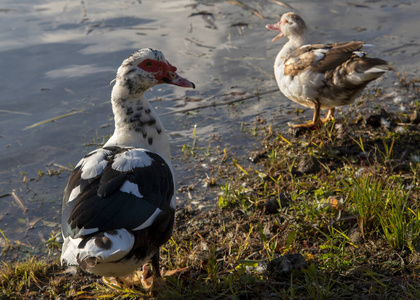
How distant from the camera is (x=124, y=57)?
20.9 ft

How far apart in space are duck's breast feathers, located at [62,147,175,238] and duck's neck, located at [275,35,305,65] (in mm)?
2639

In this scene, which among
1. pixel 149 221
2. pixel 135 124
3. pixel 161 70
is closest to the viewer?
pixel 149 221

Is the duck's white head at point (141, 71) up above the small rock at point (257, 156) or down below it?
above

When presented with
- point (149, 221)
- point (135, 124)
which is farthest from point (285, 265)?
point (135, 124)

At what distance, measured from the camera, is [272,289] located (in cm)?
256

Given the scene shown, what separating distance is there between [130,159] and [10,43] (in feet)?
16.3

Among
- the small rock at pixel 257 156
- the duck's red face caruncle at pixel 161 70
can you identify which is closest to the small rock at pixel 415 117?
the small rock at pixel 257 156

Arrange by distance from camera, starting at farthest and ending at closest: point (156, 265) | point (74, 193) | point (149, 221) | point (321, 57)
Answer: point (321, 57) < point (156, 265) < point (74, 193) < point (149, 221)

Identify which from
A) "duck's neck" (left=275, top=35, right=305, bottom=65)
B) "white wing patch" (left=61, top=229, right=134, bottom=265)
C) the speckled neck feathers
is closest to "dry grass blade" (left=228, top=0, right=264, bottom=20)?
"duck's neck" (left=275, top=35, right=305, bottom=65)

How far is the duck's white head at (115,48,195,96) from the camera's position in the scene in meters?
3.22

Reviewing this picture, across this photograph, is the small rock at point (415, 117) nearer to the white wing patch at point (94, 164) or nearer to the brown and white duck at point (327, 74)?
the brown and white duck at point (327, 74)

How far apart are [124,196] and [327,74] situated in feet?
8.65

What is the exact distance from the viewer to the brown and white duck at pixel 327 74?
4.21 m

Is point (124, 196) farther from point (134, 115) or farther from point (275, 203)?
point (275, 203)
